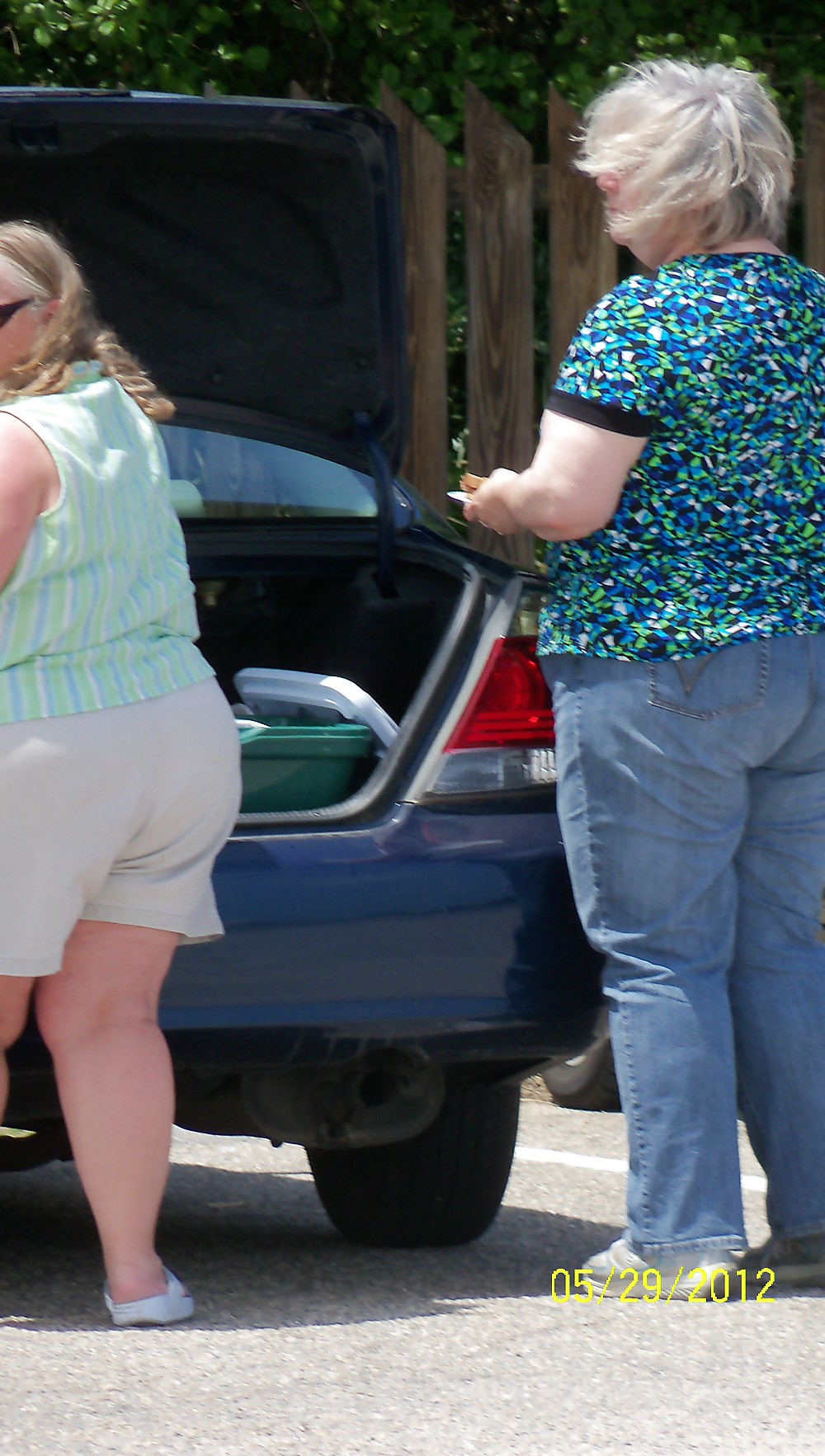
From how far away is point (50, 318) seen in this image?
2.88 meters

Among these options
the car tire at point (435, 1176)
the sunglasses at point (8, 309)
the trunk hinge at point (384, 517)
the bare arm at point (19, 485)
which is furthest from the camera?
the trunk hinge at point (384, 517)

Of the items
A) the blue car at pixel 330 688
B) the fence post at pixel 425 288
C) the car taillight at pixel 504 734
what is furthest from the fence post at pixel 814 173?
the car taillight at pixel 504 734

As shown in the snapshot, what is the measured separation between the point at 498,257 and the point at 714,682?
281 centimetres

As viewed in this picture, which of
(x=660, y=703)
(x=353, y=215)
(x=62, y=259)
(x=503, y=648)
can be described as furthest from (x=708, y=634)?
(x=353, y=215)

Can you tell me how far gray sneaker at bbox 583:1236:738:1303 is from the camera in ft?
9.74

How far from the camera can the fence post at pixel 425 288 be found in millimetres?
5496

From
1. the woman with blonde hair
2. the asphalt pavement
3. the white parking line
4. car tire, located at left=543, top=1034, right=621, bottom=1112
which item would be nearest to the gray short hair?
the woman with blonde hair

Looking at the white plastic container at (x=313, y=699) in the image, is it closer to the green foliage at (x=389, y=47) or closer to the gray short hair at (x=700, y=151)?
the gray short hair at (x=700, y=151)

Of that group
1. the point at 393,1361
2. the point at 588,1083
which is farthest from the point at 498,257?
the point at 393,1361

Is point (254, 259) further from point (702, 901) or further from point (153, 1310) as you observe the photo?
point (153, 1310)

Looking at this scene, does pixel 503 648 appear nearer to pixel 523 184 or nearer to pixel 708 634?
pixel 708 634

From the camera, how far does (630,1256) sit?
10.0ft

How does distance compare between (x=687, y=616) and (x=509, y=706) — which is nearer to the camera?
(x=687, y=616)

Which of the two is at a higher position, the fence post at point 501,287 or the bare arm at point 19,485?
the bare arm at point 19,485
